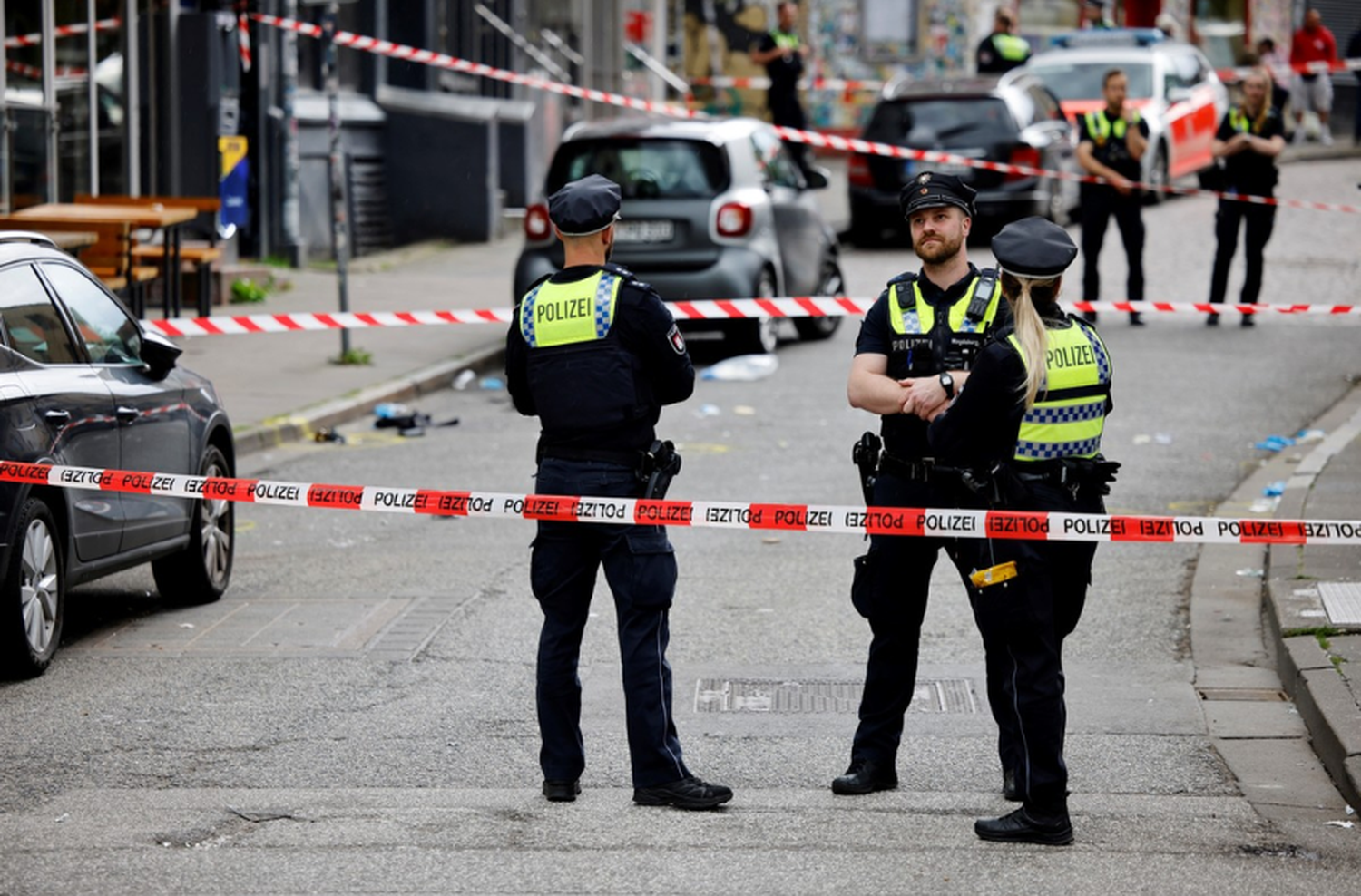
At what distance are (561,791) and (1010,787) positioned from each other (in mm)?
1235

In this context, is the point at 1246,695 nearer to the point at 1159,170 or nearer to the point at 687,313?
the point at 687,313

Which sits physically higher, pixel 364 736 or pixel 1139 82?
pixel 1139 82

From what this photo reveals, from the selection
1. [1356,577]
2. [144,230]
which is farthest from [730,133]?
[1356,577]

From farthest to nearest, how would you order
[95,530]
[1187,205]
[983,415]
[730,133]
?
[1187,205], [730,133], [95,530], [983,415]

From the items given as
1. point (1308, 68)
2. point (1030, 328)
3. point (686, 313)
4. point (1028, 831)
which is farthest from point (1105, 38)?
point (1028, 831)

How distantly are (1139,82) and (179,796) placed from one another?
864 inches

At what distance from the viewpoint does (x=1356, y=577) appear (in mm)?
8617

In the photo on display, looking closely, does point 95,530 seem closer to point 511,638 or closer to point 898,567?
point 511,638

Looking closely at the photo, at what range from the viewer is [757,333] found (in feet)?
53.7

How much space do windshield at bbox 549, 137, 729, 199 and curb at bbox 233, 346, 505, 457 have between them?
1.58 metres

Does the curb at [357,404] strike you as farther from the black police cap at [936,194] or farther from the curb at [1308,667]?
the black police cap at [936,194]

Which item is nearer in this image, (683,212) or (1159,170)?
(683,212)

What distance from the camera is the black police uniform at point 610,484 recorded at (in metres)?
Result: 5.95

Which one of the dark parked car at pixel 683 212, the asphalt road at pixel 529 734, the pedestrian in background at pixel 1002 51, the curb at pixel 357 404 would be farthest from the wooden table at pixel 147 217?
the pedestrian in background at pixel 1002 51
